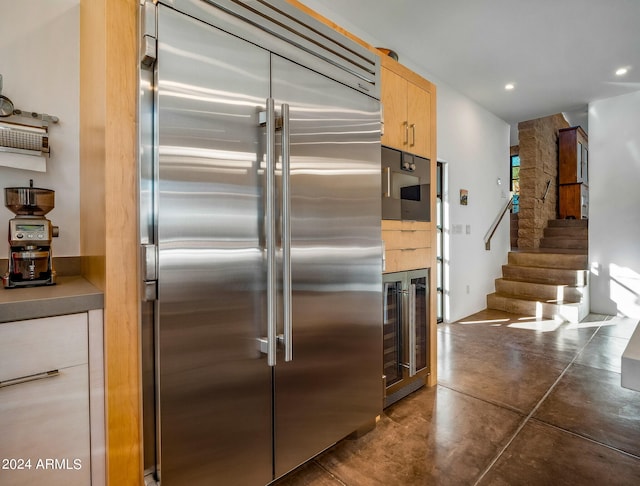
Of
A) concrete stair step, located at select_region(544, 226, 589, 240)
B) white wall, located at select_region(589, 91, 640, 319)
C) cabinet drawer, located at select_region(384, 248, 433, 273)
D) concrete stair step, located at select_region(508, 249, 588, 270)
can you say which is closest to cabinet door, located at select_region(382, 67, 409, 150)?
cabinet drawer, located at select_region(384, 248, 433, 273)

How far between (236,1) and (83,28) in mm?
939

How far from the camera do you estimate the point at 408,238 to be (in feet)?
7.53

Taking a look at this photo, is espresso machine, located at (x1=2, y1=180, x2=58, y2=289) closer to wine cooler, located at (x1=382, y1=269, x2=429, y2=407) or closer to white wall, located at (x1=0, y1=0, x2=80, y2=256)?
white wall, located at (x1=0, y1=0, x2=80, y2=256)

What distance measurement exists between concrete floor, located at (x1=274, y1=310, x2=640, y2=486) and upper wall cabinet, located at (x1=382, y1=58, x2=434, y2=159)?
1.74 m

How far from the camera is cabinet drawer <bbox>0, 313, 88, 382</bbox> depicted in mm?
1025

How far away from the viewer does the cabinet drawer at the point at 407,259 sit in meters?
2.14

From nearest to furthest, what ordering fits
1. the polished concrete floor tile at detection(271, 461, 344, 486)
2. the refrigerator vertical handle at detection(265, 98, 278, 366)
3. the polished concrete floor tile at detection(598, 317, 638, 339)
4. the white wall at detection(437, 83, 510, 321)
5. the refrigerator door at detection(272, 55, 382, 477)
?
the refrigerator vertical handle at detection(265, 98, 278, 366)
the refrigerator door at detection(272, 55, 382, 477)
the polished concrete floor tile at detection(271, 461, 344, 486)
the polished concrete floor tile at detection(598, 317, 638, 339)
the white wall at detection(437, 83, 510, 321)

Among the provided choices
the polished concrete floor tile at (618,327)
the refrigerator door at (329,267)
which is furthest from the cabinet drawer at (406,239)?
the polished concrete floor tile at (618,327)

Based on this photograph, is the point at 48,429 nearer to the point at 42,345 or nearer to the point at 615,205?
the point at 42,345

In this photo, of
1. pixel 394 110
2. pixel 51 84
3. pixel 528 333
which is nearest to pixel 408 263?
pixel 394 110

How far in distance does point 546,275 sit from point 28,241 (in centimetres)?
602

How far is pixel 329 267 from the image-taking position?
1593 mm

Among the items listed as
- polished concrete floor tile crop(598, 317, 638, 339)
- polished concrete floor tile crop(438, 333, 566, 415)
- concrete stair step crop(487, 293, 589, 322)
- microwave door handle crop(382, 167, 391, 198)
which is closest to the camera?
microwave door handle crop(382, 167, 391, 198)

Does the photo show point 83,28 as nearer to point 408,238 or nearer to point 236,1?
point 236,1
